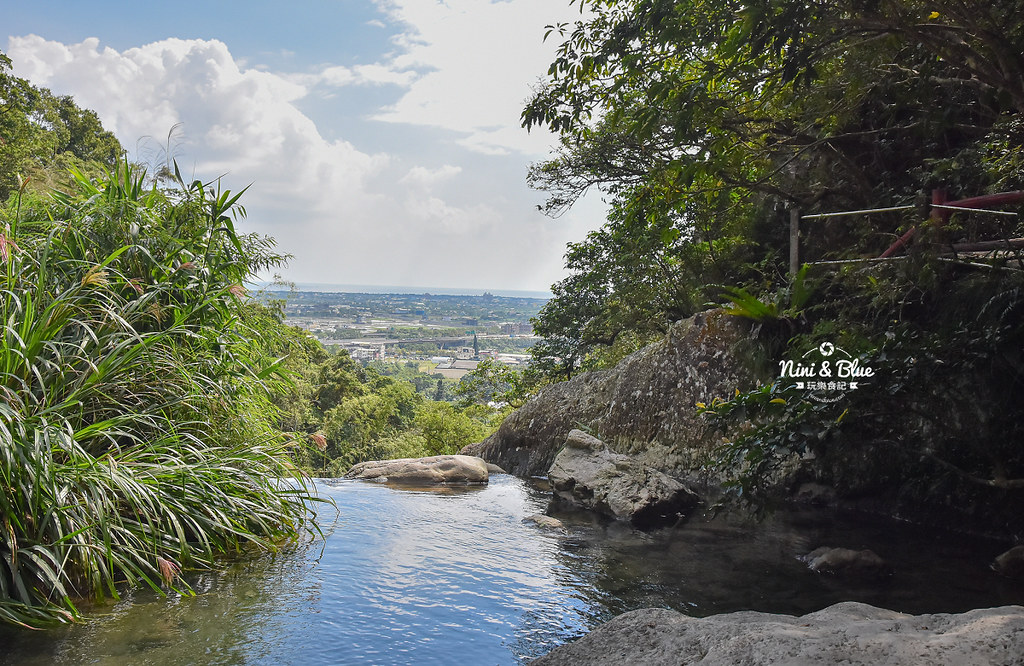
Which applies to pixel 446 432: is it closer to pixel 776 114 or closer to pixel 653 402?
pixel 653 402

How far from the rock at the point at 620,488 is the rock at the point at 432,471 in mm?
1608

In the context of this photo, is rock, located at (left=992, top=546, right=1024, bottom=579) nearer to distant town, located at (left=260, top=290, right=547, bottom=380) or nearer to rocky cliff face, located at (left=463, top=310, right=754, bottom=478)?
rocky cliff face, located at (left=463, top=310, right=754, bottom=478)

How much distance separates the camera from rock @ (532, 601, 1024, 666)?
2.37 metres

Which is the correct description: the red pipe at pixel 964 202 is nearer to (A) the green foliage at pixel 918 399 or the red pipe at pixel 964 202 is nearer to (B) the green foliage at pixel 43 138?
(A) the green foliage at pixel 918 399

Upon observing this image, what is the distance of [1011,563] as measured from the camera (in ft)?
17.2

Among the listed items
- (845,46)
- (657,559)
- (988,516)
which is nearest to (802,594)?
(657,559)

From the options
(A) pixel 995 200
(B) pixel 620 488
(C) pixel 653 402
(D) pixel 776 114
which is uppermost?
(D) pixel 776 114

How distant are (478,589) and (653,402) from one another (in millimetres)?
5660

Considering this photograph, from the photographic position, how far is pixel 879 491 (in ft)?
24.1

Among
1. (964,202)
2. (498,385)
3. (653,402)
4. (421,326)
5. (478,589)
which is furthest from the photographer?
(421,326)

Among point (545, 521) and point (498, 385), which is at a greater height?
point (498, 385)

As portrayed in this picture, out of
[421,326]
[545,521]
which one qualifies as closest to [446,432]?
[545,521]

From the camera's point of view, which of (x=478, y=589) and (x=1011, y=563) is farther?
(x=1011, y=563)

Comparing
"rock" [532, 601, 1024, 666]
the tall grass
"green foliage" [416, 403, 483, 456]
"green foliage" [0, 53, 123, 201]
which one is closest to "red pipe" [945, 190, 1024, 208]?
"rock" [532, 601, 1024, 666]
